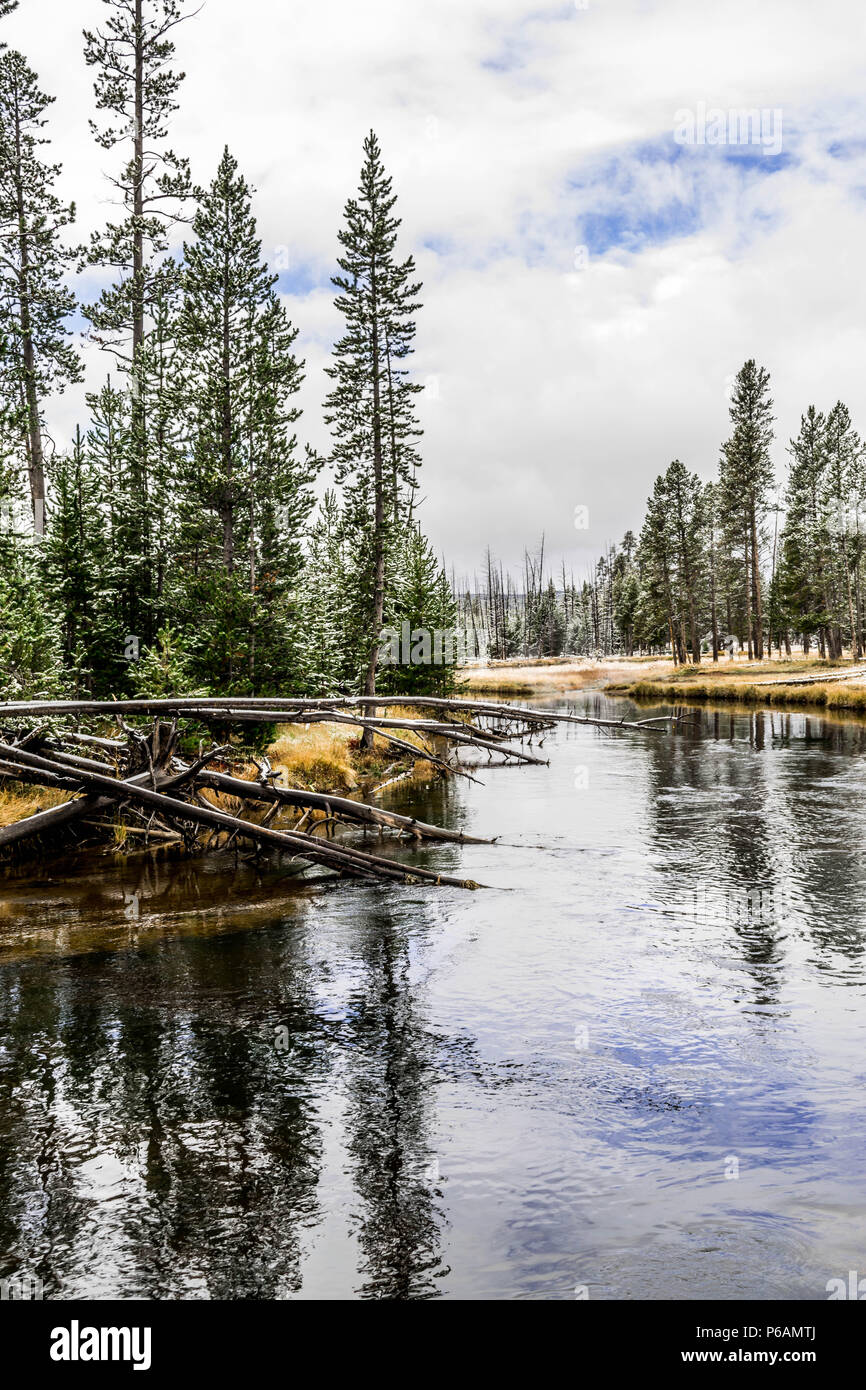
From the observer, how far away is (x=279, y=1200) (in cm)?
664

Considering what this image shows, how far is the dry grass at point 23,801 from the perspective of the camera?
18047 millimetres

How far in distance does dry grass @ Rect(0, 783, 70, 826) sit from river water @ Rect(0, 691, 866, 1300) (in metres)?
1.85

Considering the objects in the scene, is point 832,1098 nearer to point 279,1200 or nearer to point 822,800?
point 279,1200

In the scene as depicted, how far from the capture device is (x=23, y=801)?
1911cm

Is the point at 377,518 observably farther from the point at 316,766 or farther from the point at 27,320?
the point at 27,320

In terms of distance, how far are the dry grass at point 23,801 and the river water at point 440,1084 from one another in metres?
1.85

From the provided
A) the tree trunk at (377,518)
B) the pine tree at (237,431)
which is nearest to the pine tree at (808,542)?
the tree trunk at (377,518)

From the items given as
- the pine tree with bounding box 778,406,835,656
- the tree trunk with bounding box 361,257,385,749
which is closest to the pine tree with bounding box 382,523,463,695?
the tree trunk with bounding box 361,257,385,749

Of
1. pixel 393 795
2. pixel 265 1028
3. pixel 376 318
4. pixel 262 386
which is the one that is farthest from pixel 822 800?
pixel 376 318

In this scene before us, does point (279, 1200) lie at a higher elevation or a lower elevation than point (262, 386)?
lower

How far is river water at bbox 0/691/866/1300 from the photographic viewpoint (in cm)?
608
